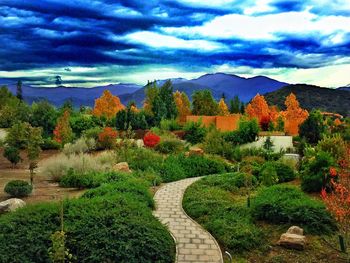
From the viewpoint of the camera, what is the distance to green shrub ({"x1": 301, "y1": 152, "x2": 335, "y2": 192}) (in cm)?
1106

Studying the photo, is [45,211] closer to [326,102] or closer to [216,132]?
[216,132]

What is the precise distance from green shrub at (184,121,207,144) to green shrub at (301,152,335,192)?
12749 mm

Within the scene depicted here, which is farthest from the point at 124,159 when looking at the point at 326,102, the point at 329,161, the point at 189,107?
the point at 326,102

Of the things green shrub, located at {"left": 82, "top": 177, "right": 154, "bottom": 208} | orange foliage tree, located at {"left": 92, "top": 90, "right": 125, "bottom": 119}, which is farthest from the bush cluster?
orange foliage tree, located at {"left": 92, "top": 90, "right": 125, "bottom": 119}

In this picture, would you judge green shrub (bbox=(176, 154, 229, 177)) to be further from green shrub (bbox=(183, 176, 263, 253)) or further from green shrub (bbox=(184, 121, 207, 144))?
green shrub (bbox=(184, 121, 207, 144))

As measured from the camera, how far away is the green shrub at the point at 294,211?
8602mm

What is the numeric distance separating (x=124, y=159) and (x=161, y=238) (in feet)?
31.9

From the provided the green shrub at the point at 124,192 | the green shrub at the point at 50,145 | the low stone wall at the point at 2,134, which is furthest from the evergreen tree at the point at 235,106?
the green shrub at the point at 124,192

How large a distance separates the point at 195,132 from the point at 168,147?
5.06 meters

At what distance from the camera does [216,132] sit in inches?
862

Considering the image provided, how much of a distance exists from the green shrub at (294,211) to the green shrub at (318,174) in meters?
1.60

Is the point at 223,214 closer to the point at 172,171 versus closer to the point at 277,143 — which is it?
the point at 172,171

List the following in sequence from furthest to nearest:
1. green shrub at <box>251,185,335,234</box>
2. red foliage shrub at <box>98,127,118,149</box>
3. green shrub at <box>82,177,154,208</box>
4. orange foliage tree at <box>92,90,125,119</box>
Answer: orange foliage tree at <box>92,90,125,119</box>
red foliage shrub at <box>98,127,118,149</box>
green shrub at <box>82,177,154,208</box>
green shrub at <box>251,185,335,234</box>

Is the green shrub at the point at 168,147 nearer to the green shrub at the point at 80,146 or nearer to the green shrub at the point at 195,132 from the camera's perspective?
the green shrub at the point at 80,146
